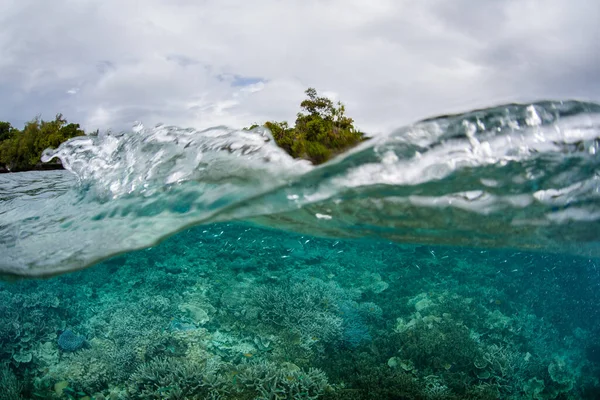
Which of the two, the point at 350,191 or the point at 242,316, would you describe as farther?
the point at 242,316

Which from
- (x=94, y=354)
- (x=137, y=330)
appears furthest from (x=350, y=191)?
(x=94, y=354)

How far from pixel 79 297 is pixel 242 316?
11.5 feet

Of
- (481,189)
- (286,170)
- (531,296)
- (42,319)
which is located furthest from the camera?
(531,296)

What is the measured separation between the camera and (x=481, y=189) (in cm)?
709

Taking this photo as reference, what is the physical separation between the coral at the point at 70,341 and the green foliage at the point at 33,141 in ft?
40.3

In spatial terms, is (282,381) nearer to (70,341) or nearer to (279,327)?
(279,327)

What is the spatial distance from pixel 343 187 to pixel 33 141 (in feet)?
57.8

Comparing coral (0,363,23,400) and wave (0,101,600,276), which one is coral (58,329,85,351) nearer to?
coral (0,363,23,400)

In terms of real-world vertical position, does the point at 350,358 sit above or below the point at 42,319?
below

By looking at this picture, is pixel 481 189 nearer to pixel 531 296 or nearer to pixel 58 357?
pixel 531 296

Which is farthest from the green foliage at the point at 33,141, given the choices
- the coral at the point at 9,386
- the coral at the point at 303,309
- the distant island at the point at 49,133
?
the coral at the point at 303,309

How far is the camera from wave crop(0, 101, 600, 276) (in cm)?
616

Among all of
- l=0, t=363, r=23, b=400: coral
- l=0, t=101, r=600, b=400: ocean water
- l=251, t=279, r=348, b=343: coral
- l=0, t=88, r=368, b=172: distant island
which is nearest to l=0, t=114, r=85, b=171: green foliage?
l=0, t=88, r=368, b=172: distant island

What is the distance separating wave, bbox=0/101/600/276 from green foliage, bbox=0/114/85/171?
10141mm
